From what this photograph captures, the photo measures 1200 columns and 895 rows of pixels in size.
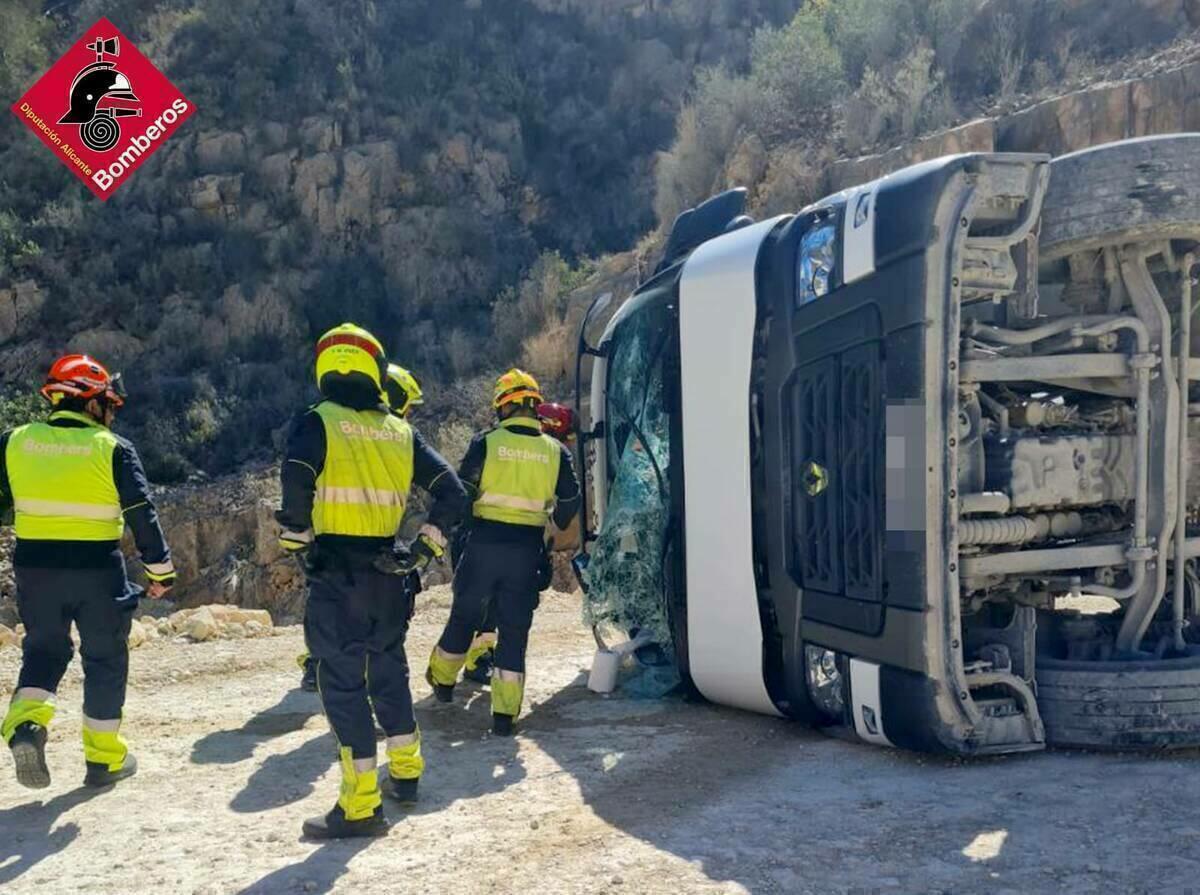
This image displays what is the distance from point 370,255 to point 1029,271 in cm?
2077

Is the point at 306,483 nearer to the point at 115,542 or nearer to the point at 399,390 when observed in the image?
the point at 115,542

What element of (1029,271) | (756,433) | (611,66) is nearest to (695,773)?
(756,433)

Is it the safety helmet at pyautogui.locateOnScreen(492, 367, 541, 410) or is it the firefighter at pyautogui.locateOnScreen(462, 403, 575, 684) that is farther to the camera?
the firefighter at pyautogui.locateOnScreen(462, 403, 575, 684)

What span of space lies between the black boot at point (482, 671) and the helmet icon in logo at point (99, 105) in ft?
66.4

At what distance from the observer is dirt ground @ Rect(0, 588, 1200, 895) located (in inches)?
138

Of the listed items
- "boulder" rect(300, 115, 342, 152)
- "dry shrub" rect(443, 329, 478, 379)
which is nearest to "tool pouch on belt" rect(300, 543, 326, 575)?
"dry shrub" rect(443, 329, 478, 379)

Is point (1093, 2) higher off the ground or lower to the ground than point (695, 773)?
higher

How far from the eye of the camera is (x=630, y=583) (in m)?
6.03

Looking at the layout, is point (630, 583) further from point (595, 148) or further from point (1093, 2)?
point (595, 148)

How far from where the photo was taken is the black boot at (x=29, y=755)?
456 centimetres

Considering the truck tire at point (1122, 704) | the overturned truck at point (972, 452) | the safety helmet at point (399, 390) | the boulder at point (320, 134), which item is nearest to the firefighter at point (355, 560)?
the safety helmet at point (399, 390)

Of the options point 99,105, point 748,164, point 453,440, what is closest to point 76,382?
point 453,440

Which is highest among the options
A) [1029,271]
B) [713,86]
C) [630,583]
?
[713,86]

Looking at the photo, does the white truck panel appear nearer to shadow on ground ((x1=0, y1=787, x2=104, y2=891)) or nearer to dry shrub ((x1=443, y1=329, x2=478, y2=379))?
shadow on ground ((x1=0, y1=787, x2=104, y2=891))
